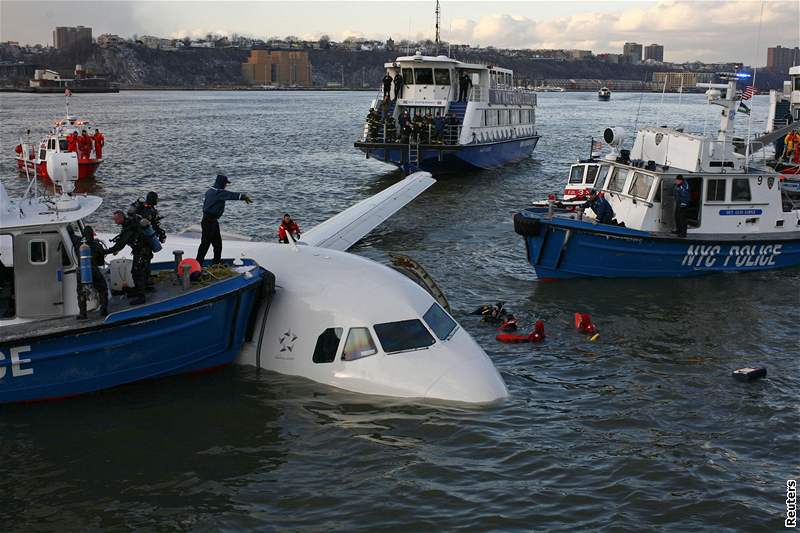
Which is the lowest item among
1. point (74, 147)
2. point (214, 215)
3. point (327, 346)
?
point (327, 346)

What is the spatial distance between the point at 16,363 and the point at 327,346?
19.0 ft

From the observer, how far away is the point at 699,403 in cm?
1812

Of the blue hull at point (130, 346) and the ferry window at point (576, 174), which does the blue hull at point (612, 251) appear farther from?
the blue hull at point (130, 346)

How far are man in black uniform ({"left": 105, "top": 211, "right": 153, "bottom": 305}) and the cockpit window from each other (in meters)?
5.52

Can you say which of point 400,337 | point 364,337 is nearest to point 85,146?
point 364,337

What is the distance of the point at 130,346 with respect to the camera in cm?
1573

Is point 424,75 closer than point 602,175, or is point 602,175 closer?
point 602,175

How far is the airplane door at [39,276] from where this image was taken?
1576cm

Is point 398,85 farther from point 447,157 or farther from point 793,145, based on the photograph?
point 793,145

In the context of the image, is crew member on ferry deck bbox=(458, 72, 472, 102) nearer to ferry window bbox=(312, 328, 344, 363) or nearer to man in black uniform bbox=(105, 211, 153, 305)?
ferry window bbox=(312, 328, 344, 363)

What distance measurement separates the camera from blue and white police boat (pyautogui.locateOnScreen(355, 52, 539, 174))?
54188 mm

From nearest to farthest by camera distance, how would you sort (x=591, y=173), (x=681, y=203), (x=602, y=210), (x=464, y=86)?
(x=681, y=203) → (x=602, y=210) → (x=591, y=173) → (x=464, y=86)

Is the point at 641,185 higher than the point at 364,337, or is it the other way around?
the point at 641,185

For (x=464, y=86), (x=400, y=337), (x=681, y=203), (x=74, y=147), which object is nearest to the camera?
(x=400, y=337)
